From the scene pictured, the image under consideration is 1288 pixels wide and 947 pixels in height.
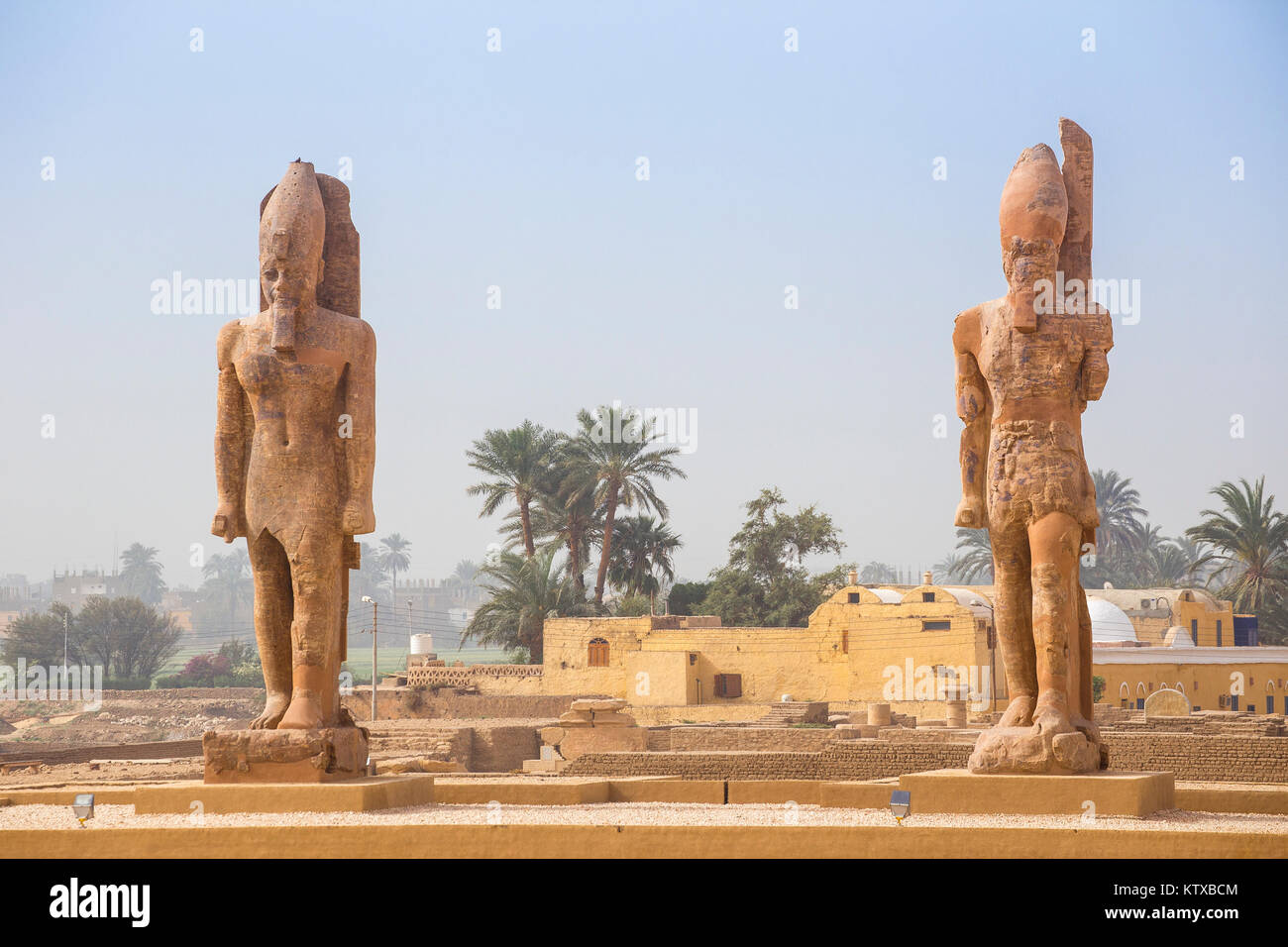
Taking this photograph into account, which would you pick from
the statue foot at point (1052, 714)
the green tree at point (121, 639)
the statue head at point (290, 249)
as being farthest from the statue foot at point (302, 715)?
the green tree at point (121, 639)

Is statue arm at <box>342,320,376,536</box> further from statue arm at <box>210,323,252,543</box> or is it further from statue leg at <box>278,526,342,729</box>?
statue arm at <box>210,323,252,543</box>

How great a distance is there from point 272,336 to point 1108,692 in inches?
1058

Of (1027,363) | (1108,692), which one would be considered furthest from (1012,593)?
(1108,692)

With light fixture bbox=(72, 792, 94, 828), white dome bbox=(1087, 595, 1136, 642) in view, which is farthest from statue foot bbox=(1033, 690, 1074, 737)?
white dome bbox=(1087, 595, 1136, 642)

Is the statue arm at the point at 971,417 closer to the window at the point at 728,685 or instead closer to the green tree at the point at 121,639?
the window at the point at 728,685

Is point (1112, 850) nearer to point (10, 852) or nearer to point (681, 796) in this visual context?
point (681, 796)

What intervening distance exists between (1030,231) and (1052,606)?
207 centimetres

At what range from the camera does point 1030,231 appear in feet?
26.9

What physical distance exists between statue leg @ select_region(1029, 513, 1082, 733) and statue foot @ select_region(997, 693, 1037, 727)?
0.21 feet

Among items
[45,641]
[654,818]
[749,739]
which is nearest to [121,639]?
[45,641]

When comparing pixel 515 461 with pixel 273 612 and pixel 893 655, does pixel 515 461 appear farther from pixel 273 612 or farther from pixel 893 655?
pixel 273 612

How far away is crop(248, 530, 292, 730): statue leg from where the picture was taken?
869cm

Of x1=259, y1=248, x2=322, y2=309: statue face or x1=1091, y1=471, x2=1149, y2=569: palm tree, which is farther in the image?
x1=1091, y1=471, x2=1149, y2=569: palm tree

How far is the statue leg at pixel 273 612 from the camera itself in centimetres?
869
